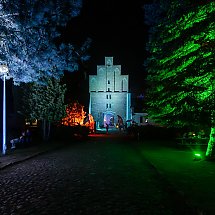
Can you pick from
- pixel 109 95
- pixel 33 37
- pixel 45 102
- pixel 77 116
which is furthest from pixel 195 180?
pixel 109 95

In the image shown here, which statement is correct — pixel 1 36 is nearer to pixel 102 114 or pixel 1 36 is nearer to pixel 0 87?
pixel 0 87

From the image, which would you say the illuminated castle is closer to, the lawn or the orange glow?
the orange glow

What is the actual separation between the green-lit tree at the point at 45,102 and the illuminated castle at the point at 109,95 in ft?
160

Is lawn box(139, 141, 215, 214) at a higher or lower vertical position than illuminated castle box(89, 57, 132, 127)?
lower

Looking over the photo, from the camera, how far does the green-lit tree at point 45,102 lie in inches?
1278

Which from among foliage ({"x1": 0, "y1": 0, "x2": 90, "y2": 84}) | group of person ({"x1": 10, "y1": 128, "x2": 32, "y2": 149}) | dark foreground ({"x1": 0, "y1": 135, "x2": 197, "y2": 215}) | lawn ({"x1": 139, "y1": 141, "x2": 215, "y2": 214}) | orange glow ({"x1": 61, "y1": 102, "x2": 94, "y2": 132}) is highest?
foliage ({"x1": 0, "y1": 0, "x2": 90, "y2": 84})

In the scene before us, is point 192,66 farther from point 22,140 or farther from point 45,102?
point 45,102

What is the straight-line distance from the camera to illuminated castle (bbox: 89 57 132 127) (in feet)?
273

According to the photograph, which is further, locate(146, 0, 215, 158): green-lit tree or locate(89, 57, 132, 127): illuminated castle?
locate(89, 57, 132, 127): illuminated castle

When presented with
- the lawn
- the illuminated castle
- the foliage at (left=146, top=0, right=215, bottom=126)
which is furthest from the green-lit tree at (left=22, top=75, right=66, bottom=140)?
the illuminated castle

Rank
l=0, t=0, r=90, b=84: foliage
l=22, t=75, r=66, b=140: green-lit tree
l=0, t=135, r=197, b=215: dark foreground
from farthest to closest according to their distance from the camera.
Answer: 1. l=22, t=75, r=66, b=140: green-lit tree
2. l=0, t=0, r=90, b=84: foliage
3. l=0, t=135, r=197, b=215: dark foreground

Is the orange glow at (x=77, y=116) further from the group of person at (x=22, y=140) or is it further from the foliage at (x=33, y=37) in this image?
the foliage at (x=33, y=37)

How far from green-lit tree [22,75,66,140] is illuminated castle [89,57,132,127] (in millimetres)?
48909

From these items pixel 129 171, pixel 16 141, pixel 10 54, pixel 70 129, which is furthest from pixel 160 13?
pixel 70 129
